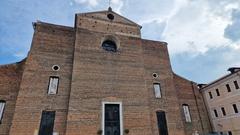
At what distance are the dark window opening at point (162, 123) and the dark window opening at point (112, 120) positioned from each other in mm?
3498

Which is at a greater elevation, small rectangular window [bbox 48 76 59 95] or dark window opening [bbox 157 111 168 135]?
small rectangular window [bbox 48 76 59 95]

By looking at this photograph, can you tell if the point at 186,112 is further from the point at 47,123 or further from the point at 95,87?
the point at 47,123

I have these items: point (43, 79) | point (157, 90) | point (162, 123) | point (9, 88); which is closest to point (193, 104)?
point (157, 90)

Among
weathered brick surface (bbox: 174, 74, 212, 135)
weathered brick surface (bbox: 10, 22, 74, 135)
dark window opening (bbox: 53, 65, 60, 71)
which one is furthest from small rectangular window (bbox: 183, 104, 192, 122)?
dark window opening (bbox: 53, 65, 60, 71)

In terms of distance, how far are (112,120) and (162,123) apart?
4.21 m

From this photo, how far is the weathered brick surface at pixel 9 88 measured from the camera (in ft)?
37.2

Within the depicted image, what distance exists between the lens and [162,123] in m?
14.2

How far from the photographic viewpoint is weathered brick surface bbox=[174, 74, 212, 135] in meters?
16.0

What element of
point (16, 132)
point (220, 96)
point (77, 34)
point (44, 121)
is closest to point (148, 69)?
point (77, 34)

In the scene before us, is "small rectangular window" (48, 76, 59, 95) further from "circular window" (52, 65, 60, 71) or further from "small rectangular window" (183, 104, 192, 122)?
"small rectangular window" (183, 104, 192, 122)

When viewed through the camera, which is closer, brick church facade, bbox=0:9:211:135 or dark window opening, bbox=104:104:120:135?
brick church facade, bbox=0:9:211:135

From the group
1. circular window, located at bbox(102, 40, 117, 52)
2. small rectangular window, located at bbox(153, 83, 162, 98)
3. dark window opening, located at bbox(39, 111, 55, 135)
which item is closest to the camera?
dark window opening, located at bbox(39, 111, 55, 135)

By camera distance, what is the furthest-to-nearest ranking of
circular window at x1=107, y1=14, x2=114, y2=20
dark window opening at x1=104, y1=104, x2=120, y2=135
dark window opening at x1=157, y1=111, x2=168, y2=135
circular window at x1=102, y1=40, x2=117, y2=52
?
circular window at x1=107, y1=14, x2=114, y2=20, circular window at x1=102, y1=40, x2=117, y2=52, dark window opening at x1=157, y1=111, x2=168, y2=135, dark window opening at x1=104, y1=104, x2=120, y2=135

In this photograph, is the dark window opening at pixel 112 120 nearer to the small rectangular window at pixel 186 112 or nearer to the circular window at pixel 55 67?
the circular window at pixel 55 67
